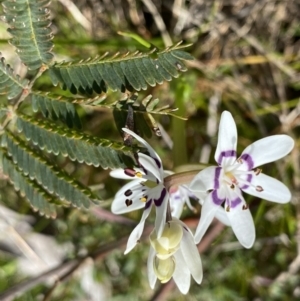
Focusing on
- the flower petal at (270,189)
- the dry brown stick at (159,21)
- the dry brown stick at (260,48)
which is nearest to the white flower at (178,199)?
the flower petal at (270,189)

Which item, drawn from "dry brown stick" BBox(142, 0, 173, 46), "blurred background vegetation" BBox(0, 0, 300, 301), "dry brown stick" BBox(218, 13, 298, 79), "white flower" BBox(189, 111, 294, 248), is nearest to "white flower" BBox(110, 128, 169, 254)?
"white flower" BBox(189, 111, 294, 248)

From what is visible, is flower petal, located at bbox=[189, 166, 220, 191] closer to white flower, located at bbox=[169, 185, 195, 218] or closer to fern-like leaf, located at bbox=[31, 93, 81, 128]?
white flower, located at bbox=[169, 185, 195, 218]

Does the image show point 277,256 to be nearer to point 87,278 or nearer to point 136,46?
point 87,278

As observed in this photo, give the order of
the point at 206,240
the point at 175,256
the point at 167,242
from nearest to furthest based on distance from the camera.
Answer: the point at 167,242, the point at 175,256, the point at 206,240

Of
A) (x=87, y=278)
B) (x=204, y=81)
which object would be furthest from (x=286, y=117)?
(x=87, y=278)

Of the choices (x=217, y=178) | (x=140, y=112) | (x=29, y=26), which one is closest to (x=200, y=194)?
(x=217, y=178)

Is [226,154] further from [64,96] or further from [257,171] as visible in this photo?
[64,96]

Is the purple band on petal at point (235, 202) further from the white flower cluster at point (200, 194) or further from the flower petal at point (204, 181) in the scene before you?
the flower petal at point (204, 181)
